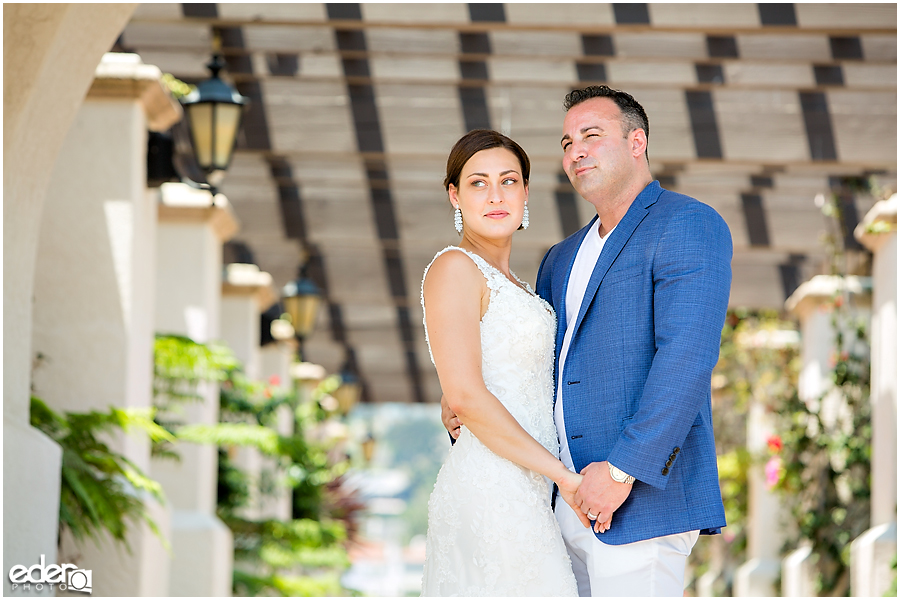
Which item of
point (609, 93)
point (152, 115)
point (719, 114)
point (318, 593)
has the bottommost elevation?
point (318, 593)

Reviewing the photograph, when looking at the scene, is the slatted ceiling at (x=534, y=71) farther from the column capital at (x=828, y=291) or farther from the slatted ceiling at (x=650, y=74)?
the column capital at (x=828, y=291)

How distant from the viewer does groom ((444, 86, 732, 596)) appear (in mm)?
2932

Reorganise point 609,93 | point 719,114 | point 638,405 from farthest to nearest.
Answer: point 719,114
point 609,93
point 638,405

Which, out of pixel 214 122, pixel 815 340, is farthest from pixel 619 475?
pixel 815 340

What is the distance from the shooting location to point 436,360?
318 cm

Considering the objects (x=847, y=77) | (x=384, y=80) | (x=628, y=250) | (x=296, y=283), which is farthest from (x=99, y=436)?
(x=847, y=77)

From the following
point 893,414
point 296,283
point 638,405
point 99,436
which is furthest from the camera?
point 296,283

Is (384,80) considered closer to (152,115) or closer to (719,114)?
(152,115)

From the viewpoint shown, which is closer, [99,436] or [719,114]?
[99,436]

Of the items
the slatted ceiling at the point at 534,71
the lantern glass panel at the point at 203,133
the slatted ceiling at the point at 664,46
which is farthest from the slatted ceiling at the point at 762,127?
the lantern glass panel at the point at 203,133

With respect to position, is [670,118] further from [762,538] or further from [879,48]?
[762,538]

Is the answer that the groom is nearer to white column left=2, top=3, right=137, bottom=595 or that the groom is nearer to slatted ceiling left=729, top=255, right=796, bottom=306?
white column left=2, top=3, right=137, bottom=595

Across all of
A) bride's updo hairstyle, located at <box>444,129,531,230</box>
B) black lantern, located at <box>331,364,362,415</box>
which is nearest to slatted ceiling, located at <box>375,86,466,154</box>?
bride's updo hairstyle, located at <box>444,129,531,230</box>

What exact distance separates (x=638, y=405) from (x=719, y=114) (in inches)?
193
